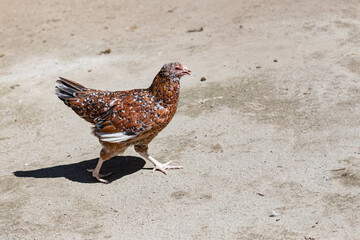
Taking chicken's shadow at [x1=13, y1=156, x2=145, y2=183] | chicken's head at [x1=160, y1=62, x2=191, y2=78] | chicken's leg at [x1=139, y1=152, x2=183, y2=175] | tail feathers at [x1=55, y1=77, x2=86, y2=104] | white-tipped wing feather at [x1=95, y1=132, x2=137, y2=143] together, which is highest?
chicken's head at [x1=160, y1=62, x2=191, y2=78]

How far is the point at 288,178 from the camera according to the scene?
5.30 m

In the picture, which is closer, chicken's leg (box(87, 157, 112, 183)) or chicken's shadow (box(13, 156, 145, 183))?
chicken's leg (box(87, 157, 112, 183))

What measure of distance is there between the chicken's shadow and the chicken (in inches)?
13.8

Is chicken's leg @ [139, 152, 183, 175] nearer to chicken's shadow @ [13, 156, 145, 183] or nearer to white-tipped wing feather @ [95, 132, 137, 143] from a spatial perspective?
chicken's shadow @ [13, 156, 145, 183]

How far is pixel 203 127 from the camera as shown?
674cm

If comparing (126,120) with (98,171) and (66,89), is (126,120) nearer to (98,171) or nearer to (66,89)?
(98,171)

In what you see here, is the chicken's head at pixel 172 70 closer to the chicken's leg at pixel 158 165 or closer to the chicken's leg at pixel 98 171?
the chicken's leg at pixel 158 165

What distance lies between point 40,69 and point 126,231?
556cm

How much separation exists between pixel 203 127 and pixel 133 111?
1586mm

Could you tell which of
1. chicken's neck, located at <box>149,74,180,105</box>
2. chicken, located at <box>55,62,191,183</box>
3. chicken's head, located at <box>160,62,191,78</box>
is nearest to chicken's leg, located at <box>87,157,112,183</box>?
chicken, located at <box>55,62,191,183</box>

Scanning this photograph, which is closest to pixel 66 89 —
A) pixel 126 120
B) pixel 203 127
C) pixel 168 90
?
pixel 126 120

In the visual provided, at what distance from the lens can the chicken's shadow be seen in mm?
5964

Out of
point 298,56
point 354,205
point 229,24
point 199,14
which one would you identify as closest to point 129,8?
point 199,14

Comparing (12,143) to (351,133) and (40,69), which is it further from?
(351,133)
